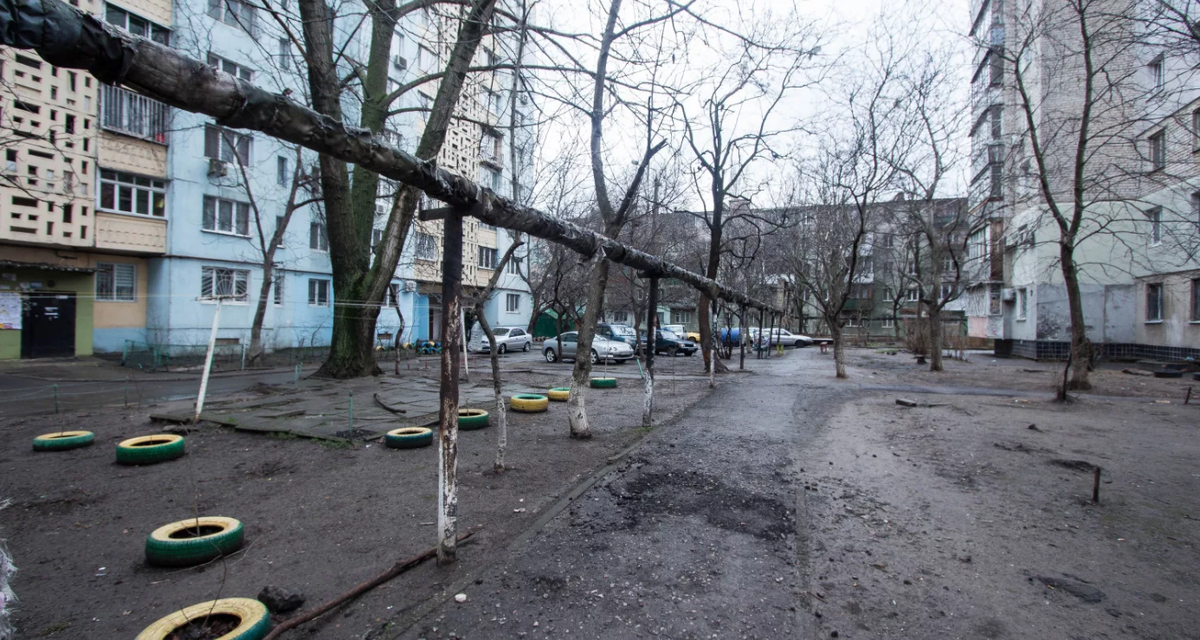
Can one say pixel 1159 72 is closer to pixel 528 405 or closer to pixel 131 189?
pixel 528 405

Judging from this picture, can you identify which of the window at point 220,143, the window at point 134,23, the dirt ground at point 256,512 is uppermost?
the window at point 134,23

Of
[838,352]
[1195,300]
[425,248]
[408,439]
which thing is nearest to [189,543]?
[408,439]

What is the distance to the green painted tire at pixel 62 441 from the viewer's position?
254 inches

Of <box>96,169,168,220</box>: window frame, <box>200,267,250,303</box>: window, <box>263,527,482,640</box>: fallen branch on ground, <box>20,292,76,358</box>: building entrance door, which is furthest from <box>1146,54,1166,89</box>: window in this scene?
<box>20,292,76,358</box>: building entrance door

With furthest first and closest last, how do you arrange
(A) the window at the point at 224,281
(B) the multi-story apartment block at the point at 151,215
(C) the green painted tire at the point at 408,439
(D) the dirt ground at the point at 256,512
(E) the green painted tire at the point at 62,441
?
(A) the window at the point at 224,281
(B) the multi-story apartment block at the point at 151,215
(C) the green painted tire at the point at 408,439
(E) the green painted tire at the point at 62,441
(D) the dirt ground at the point at 256,512

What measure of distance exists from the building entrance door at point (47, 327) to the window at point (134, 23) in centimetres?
870

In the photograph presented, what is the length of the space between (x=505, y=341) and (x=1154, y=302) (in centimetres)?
2768

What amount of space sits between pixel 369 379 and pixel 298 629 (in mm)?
12004

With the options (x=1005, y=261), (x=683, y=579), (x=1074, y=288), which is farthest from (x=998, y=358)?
(x=683, y=579)

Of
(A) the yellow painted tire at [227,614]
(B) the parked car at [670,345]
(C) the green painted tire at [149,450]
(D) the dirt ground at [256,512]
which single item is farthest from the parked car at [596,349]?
(A) the yellow painted tire at [227,614]

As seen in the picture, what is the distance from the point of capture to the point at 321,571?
3541mm

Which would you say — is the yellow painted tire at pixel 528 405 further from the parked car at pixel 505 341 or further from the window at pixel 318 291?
the parked car at pixel 505 341

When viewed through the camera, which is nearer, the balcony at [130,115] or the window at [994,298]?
the balcony at [130,115]

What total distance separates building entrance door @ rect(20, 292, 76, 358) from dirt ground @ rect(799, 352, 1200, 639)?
71.6ft
